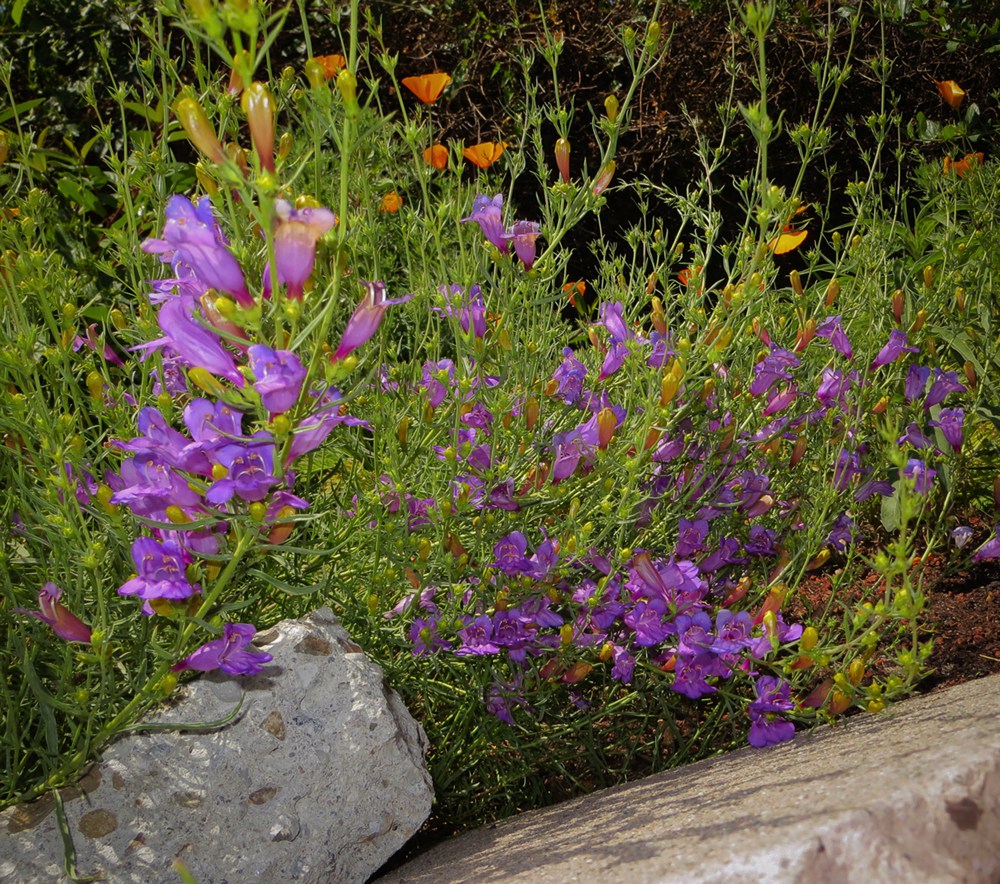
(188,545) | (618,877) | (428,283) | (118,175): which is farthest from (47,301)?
(618,877)

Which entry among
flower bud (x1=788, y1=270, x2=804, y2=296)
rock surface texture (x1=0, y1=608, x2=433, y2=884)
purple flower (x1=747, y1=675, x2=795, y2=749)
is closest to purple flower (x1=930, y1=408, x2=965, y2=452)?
flower bud (x1=788, y1=270, x2=804, y2=296)

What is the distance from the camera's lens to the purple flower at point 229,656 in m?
1.66

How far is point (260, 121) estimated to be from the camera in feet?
4.12

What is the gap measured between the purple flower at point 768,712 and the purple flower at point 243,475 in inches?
43.3

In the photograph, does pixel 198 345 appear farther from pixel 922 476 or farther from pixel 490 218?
pixel 922 476

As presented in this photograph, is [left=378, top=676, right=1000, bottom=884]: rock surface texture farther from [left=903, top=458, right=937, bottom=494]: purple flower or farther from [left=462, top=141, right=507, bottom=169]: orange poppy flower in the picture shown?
[left=462, top=141, right=507, bottom=169]: orange poppy flower

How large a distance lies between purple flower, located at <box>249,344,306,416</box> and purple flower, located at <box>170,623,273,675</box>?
517 millimetres

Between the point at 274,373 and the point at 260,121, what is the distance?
A: 0.30 m

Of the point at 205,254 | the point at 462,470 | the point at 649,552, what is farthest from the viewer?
the point at 649,552

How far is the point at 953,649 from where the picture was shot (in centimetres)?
260

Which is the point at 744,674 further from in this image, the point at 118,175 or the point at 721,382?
the point at 118,175

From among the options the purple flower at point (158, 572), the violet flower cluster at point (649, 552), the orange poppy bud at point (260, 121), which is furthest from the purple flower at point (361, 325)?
the violet flower cluster at point (649, 552)

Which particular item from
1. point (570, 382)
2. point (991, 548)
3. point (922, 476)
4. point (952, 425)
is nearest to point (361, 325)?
point (570, 382)

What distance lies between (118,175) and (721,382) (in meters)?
1.32
